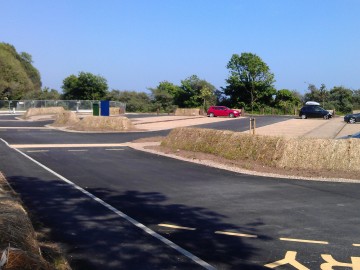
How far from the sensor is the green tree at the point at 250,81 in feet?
249

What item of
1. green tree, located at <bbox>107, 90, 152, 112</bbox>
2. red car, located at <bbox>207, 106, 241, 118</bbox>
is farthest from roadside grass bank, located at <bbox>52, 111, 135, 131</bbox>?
green tree, located at <bbox>107, 90, 152, 112</bbox>

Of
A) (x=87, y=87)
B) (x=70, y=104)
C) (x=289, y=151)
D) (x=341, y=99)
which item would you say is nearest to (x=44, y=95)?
(x=87, y=87)

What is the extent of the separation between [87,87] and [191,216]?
7609cm

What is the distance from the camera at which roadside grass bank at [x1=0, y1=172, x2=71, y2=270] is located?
4.18 m

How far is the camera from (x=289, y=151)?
15641mm

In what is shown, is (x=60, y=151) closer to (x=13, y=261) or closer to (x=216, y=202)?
(x=216, y=202)

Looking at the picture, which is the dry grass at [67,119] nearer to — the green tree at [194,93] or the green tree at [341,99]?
the green tree at [194,93]

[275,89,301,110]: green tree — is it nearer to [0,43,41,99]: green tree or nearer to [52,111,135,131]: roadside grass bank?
[52,111,135,131]: roadside grass bank

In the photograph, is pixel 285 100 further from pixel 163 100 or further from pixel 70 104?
pixel 70 104

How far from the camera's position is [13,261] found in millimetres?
4137

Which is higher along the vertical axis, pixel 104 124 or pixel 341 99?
pixel 341 99

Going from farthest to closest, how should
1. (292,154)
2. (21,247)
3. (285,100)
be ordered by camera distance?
(285,100), (292,154), (21,247)

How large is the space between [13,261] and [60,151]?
17.2m

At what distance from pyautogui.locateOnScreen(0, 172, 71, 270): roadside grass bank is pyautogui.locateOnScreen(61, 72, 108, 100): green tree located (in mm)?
76227
